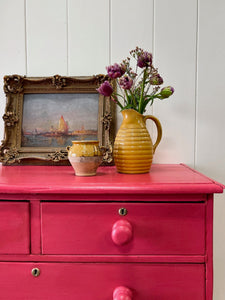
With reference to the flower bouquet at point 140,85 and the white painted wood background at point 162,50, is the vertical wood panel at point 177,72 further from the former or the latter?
the flower bouquet at point 140,85

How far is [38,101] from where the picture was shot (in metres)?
1.10

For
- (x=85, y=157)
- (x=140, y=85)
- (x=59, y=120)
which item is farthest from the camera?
(x=59, y=120)

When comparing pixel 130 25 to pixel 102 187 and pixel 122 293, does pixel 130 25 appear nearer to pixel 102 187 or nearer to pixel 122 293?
pixel 102 187

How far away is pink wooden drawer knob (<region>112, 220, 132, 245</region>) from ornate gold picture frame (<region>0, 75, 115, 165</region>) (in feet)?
1.50

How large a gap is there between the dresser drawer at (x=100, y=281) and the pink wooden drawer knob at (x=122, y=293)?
0.4 inches

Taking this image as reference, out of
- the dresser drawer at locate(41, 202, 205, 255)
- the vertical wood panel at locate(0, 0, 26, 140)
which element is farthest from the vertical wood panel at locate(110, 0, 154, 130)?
the dresser drawer at locate(41, 202, 205, 255)

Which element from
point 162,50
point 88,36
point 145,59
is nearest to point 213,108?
point 162,50

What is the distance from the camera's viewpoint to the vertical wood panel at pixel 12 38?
1.13 m

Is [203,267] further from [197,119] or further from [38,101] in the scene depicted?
[38,101]

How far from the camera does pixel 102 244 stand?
694mm

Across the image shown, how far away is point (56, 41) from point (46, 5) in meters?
0.16

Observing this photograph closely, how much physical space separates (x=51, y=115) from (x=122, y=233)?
0.63 meters

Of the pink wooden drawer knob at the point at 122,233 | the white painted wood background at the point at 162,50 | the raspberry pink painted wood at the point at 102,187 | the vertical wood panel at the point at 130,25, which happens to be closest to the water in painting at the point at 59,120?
the white painted wood background at the point at 162,50

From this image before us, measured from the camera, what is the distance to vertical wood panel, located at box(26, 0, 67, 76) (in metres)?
1.12
